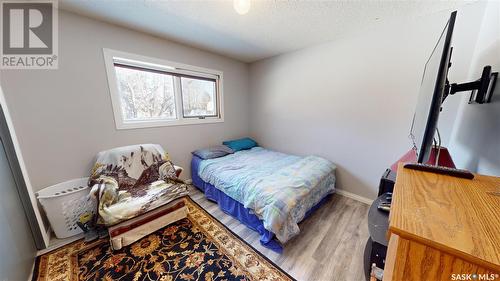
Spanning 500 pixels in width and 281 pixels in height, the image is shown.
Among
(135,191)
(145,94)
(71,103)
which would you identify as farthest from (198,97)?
(135,191)

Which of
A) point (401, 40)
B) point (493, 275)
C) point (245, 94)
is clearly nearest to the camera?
point (493, 275)

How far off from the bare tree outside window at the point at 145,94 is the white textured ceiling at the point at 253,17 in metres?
0.56

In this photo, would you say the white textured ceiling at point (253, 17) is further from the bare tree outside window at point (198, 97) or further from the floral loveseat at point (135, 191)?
the floral loveseat at point (135, 191)

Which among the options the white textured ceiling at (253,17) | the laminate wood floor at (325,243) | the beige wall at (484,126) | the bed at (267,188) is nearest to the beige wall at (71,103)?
the white textured ceiling at (253,17)

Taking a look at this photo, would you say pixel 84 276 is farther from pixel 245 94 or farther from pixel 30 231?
pixel 245 94

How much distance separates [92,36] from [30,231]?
2033 millimetres

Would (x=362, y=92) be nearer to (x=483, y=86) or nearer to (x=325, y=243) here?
(x=483, y=86)

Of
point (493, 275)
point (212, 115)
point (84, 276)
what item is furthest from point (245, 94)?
point (493, 275)

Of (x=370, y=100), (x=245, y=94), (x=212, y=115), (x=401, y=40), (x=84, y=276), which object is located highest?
(x=401, y=40)

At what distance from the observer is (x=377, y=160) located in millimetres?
2211

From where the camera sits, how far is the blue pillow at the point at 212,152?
106 inches

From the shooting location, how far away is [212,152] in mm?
2779

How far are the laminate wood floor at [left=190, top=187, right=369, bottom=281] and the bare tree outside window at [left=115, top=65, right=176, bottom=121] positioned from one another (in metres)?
1.56

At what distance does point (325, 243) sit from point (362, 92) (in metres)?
1.92
